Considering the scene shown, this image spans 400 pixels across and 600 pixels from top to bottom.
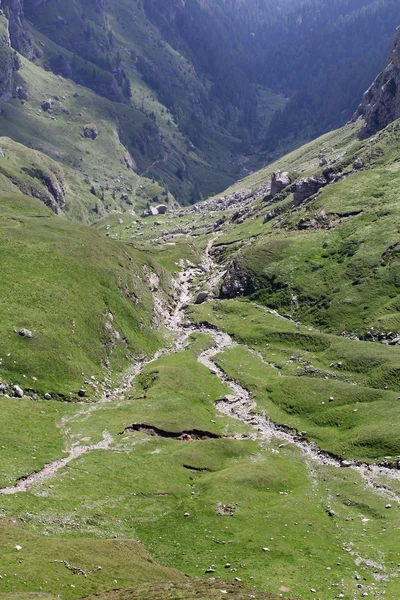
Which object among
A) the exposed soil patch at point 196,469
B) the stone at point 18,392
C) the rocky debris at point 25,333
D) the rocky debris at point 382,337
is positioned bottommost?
the exposed soil patch at point 196,469

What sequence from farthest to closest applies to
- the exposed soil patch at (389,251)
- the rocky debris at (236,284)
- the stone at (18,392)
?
the rocky debris at (236,284) → the exposed soil patch at (389,251) → the stone at (18,392)

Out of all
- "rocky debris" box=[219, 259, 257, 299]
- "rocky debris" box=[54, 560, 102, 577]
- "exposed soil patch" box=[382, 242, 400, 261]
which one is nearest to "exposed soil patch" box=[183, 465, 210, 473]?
"rocky debris" box=[54, 560, 102, 577]

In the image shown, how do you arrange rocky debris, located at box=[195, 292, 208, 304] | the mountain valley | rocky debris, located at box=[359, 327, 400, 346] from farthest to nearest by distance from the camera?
rocky debris, located at box=[195, 292, 208, 304] < rocky debris, located at box=[359, 327, 400, 346] < the mountain valley

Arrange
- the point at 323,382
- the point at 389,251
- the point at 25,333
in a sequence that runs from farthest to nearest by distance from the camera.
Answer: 1. the point at 389,251
2. the point at 323,382
3. the point at 25,333

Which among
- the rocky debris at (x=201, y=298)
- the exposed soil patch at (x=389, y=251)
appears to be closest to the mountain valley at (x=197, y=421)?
the exposed soil patch at (x=389, y=251)

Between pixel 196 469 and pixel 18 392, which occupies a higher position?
pixel 18 392

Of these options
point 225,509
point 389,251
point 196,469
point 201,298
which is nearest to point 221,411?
point 196,469

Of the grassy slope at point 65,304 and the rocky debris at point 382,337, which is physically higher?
the grassy slope at point 65,304

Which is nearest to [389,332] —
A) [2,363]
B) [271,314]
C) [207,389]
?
[271,314]

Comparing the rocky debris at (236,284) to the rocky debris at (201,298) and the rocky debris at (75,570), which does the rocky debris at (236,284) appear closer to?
the rocky debris at (201,298)

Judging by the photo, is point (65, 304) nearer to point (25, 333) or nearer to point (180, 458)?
point (25, 333)

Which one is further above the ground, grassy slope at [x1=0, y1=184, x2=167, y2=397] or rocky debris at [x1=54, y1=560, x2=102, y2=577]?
grassy slope at [x1=0, y1=184, x2=167, y2=397]

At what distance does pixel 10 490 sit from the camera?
60.8 meters

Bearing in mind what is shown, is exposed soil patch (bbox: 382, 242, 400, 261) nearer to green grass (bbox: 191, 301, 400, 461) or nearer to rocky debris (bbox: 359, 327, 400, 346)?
rocky debris (bbox: 359, 327, 400, 346)
